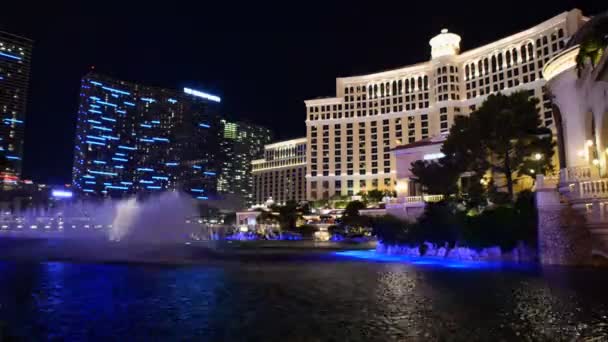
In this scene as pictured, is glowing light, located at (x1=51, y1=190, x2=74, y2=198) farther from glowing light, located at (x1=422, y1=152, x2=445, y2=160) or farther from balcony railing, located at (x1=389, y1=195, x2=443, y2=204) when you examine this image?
balcony railing, located at (x1=389, y1=195, x2=443, y2=204)

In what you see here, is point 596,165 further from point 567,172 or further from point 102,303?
point 102,303

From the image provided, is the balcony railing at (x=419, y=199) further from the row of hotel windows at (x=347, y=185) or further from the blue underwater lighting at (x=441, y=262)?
the row of hotel windows at (x=347, y=185)

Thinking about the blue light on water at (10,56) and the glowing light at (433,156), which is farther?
the blue light on water at (10,56)

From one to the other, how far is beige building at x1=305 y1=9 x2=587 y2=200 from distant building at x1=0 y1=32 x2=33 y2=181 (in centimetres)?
10367

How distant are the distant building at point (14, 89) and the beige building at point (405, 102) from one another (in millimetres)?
103668

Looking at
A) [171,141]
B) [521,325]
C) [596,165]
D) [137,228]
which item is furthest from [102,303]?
[171,141]

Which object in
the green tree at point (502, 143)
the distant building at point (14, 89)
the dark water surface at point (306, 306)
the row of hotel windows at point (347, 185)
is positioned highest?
the distant building at point (14, 89)

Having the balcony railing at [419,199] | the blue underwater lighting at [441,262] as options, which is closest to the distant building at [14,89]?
the balcony railing at [419,199]

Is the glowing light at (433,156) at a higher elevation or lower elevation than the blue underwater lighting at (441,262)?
higher

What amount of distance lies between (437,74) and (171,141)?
12047cm

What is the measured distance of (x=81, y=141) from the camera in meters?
165

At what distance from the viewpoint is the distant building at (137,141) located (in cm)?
16575

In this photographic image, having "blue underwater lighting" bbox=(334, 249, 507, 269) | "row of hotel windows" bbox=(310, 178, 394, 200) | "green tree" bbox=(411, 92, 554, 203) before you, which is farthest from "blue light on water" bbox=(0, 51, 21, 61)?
"green tree" bbox=(411, 92, 554, 203)

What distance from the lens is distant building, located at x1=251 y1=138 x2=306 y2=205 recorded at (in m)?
148
